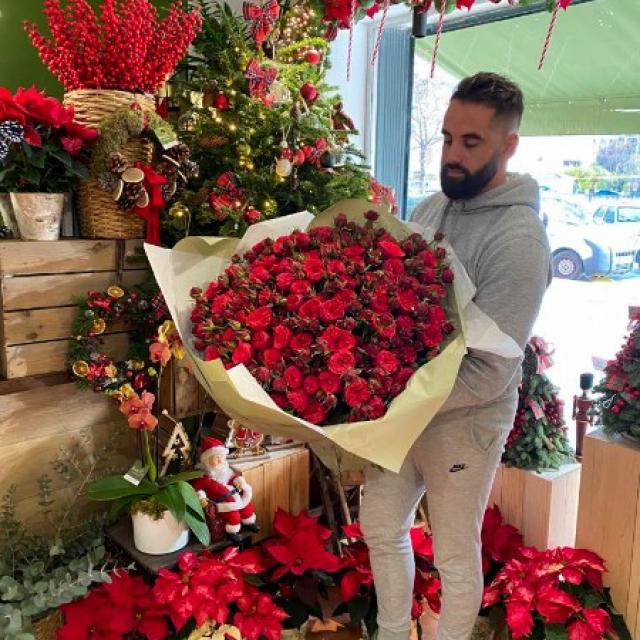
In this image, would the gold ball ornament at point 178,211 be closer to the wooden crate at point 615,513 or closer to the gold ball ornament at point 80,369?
the gold ball ornament at point 80,369

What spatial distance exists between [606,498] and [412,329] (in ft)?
3.43

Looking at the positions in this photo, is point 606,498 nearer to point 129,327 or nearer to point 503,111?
point 503,111

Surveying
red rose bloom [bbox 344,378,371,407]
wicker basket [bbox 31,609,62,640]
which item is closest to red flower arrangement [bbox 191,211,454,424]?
red rose bloom [bbox 344,378,371,407]

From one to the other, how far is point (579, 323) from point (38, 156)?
229 cm

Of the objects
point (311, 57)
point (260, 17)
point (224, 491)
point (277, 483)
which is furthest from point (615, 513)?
point (260, 17)

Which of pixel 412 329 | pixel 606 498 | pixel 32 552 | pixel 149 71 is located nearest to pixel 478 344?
pixel 412 329

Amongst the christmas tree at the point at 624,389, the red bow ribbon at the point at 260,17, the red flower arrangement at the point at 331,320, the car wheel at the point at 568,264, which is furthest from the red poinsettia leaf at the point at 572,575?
the red bow ribbon at the point at 260,17

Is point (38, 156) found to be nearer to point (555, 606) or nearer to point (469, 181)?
point (469, 181)

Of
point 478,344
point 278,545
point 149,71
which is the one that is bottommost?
point 278,545

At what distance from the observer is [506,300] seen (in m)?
1.32

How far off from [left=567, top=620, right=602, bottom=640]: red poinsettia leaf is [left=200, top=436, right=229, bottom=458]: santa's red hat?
1.06m

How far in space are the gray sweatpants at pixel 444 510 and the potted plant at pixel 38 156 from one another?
3.42ft

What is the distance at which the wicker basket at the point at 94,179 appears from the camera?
1738 millimetres

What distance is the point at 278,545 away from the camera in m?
1.93
